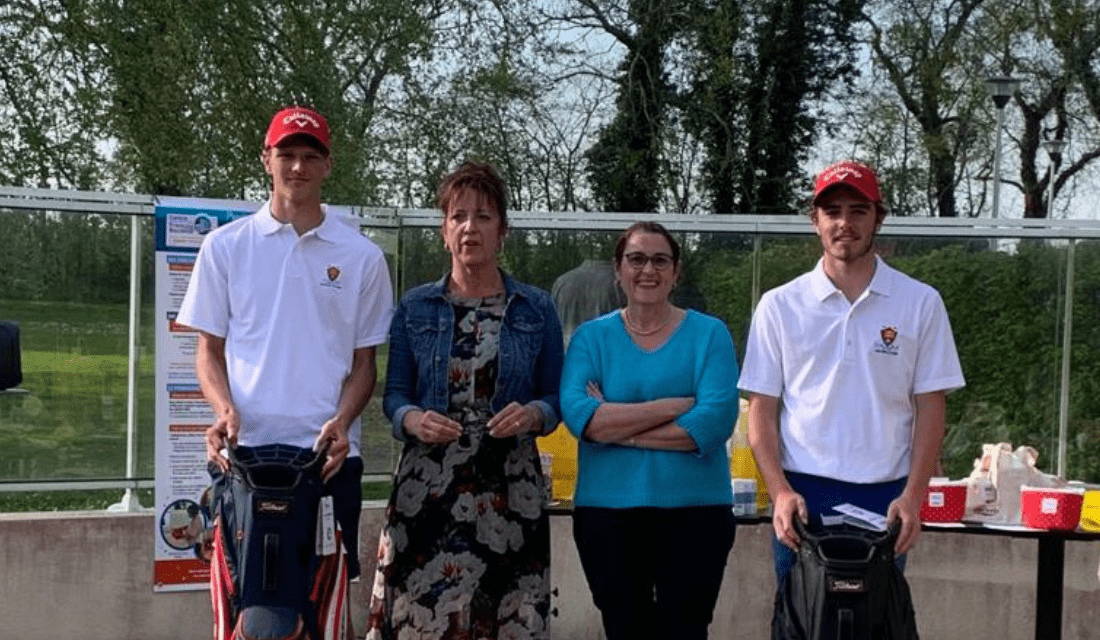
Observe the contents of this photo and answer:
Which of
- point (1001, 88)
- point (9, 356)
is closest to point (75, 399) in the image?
point (9, 356)

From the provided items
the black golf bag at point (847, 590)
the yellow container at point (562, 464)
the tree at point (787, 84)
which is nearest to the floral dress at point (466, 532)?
the black golf bag at point (847, 590)

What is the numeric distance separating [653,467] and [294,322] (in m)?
1.12

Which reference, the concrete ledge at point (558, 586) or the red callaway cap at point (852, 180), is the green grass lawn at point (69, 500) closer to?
the concrete ledge at point (558, 586)

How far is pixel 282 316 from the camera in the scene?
3.87 m

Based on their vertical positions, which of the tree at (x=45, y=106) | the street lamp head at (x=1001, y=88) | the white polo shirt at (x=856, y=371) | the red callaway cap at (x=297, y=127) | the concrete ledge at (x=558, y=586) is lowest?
the concrete ledge at (x=558, y=586)

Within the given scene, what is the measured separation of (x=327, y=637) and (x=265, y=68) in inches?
401

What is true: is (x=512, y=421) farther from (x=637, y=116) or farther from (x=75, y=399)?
(x=637, y=116)

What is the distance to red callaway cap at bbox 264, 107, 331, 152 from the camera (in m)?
3.96

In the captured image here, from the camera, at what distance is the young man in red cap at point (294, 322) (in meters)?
3.85

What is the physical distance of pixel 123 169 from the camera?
43.4 ft

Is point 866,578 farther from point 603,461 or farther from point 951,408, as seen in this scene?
point 951,408

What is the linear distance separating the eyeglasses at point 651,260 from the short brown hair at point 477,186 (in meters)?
0.41

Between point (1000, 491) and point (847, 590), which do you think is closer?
point (847, 590)

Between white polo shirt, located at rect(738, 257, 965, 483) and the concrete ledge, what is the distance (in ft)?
8.97
